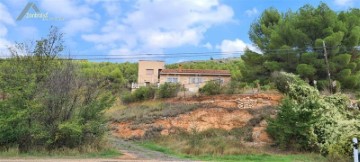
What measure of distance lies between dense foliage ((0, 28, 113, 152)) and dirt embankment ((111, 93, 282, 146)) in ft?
38.1

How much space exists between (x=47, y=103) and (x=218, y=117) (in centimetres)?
1670

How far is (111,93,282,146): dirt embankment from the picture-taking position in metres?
32.7

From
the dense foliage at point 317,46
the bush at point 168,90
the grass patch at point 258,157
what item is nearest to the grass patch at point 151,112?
the bush at point 168,90

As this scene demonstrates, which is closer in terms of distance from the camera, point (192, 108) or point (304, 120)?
point (304, 120)

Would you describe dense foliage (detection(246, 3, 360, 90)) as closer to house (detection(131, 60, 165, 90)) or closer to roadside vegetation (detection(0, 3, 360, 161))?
roadside vegetation (detection(0, 3, 360, 161))

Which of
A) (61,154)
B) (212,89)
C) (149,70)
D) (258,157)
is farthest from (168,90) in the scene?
(149,70)

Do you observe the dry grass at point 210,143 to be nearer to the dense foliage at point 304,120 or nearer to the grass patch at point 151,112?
the dense foliage at point 304,120

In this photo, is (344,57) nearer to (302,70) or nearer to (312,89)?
(302,70)

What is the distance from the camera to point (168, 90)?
40.6 metres

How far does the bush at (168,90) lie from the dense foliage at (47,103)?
18208 mm

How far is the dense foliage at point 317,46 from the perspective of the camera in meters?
36.8

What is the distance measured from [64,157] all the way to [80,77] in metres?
5.02

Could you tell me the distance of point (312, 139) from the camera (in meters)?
24.2

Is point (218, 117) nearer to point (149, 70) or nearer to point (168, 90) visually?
point (168, 90)
